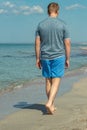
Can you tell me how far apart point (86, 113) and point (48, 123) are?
79 centimetres

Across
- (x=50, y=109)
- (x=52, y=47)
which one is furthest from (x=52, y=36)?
(x=50, y=109)

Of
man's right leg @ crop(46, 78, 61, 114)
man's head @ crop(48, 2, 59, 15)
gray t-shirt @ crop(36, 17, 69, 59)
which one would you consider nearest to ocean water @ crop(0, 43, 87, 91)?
man's right leg @ crop(46, 78, 61, 114)

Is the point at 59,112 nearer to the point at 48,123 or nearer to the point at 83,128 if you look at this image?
the point at 48,123

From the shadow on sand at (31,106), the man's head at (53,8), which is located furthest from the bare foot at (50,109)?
the man's head at (53,8)

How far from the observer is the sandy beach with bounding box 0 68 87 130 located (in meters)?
6.30

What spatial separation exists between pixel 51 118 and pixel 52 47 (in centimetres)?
115

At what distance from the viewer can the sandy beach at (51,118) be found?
6.30 meters

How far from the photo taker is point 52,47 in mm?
7227

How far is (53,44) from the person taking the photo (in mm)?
7230

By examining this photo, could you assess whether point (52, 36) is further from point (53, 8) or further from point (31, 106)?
point (31, 106)

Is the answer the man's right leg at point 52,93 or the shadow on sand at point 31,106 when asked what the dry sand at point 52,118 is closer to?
the shadow on sand at point 31,106

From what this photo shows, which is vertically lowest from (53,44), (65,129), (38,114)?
(38,114)

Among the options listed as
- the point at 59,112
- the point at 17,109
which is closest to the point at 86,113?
the point at 59,112

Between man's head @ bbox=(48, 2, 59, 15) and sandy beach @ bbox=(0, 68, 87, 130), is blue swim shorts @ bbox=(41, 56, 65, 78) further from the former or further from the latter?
man's head @ bbox=(48, 2, 59, 15)
